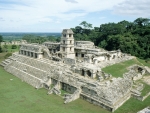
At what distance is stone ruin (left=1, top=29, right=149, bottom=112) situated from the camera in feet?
59.4

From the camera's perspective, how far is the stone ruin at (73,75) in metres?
18.1

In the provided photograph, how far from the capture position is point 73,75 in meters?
22.0

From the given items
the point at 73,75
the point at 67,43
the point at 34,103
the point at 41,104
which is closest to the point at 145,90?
the point at 73,75

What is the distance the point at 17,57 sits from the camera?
36156 millimetres

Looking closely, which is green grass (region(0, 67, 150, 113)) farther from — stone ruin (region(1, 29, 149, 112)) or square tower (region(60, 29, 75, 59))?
square tower (region(60, 29, 75, 59))

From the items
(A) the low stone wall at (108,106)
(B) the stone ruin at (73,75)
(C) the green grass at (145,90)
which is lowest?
(A) the low stone wall at (108,106)

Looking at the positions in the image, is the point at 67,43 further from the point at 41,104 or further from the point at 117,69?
the point at 41,104

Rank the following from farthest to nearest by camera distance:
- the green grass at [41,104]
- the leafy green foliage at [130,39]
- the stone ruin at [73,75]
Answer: the leafy green foliage at [130,39] → the stone ruin at [73,75] → the green grass at [41,104]

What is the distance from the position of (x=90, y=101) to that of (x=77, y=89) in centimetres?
224

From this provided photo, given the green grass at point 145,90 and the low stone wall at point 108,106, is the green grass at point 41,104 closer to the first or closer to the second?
the low stone wall at point 108,106

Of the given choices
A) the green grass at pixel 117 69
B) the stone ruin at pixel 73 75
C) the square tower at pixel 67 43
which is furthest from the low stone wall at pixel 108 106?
the square tower at pixel 67 43

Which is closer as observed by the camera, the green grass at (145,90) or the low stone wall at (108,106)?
the low stone wall at (108,106)

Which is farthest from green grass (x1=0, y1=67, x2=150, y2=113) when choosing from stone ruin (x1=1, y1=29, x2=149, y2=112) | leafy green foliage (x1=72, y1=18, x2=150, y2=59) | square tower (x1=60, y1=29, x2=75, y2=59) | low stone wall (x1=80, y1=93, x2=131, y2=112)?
leafy green foliage (x1=72, y1=18, x2=150, y2=59)

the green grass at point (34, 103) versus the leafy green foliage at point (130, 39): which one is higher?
the leafy green foliage at point (130, 39)
